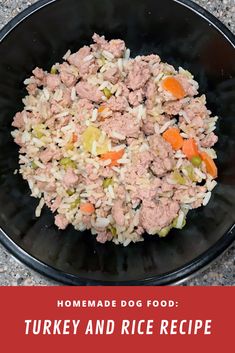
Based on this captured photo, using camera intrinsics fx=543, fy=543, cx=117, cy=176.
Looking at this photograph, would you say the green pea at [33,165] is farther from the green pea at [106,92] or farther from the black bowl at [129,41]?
the green pea at [106,92]

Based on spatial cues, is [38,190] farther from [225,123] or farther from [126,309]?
[225,123]

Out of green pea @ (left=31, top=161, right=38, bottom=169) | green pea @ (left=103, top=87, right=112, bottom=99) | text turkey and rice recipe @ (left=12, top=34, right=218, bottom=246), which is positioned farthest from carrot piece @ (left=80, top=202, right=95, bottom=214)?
green pea @ (left=103, top=87, right=112, bottom=99)

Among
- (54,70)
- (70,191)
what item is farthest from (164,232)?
(54,70)

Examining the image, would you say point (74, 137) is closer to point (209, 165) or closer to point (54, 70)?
point (54, 70)

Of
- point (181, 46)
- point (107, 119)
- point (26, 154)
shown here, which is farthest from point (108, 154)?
point (181, 46)

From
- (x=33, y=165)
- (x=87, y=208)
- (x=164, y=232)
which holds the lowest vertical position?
(x=164, y=232)

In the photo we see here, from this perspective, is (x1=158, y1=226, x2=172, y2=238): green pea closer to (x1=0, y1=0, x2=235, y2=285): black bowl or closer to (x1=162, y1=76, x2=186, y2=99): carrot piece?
(x1=0, y1=0, x2=235, y2=285): black bowl
